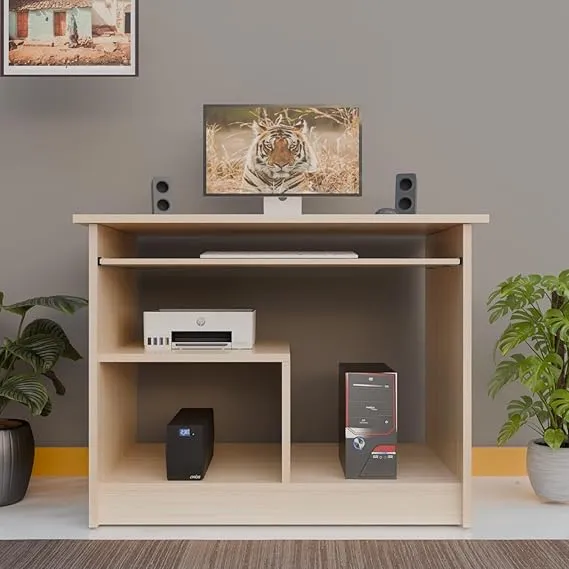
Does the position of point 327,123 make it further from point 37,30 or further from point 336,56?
point 37,30

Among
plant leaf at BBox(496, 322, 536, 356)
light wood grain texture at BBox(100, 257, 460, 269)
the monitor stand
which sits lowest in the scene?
plant leaf at BBox(496, 322, 536, 356)

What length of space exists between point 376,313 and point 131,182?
1.11 m

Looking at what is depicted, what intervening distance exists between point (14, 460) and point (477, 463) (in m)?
1.74

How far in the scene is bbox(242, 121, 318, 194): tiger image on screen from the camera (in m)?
2.62

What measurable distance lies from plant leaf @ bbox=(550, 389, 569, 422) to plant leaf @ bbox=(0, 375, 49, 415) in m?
1.66

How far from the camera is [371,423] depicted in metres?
2.43

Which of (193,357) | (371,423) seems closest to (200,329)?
→ (193,357)

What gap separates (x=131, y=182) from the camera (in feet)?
9.93

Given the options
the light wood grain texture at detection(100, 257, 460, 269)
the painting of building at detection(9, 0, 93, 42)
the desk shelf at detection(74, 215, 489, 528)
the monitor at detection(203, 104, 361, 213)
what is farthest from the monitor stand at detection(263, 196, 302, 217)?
the painting of building at detection(9, 0, 93, 42)

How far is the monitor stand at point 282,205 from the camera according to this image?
263 centimetres

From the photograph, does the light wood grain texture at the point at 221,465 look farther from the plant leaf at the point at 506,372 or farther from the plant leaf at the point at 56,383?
the plant leaf at the point at 506,372

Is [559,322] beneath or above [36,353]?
above

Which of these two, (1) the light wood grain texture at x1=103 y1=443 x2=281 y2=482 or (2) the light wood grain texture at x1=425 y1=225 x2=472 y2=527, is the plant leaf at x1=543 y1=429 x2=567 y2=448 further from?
(1) the light wood grain texture at x1=103 y1=443 x2=281 y2=482

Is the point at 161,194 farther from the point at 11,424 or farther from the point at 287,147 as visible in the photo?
the point at 11,424
